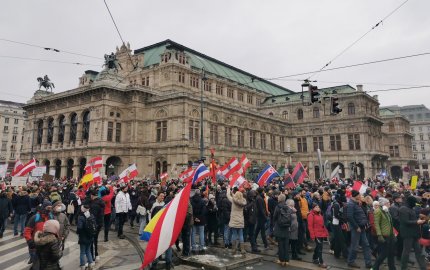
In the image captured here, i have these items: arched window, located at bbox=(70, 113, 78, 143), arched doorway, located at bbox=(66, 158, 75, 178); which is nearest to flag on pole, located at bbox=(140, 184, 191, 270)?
arched window, located at bbox=(70, 113, 78, 143)

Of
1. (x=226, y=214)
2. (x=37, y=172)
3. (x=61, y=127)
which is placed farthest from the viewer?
(x=61, y=127)

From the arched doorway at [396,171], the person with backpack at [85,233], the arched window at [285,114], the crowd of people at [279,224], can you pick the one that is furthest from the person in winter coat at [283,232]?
the arched doorway at [396,171]

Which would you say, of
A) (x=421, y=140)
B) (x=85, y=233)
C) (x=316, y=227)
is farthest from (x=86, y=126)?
(x=421, y=140)

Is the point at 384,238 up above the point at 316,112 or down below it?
below

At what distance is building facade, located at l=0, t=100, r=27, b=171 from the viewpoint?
8119 cm

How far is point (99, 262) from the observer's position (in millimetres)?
9234

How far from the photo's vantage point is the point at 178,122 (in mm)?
41406

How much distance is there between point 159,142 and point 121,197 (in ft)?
99.0

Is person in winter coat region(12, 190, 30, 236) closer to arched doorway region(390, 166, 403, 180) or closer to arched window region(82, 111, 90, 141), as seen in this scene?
arched window region(82, 111, 90, 141)

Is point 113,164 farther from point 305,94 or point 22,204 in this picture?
point 305,94

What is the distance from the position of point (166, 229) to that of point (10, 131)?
315 feet

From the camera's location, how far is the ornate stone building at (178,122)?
4250 centimetres

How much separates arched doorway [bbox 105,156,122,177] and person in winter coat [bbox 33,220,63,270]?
39263 mm

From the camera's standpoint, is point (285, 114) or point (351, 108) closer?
point (351, 108)
